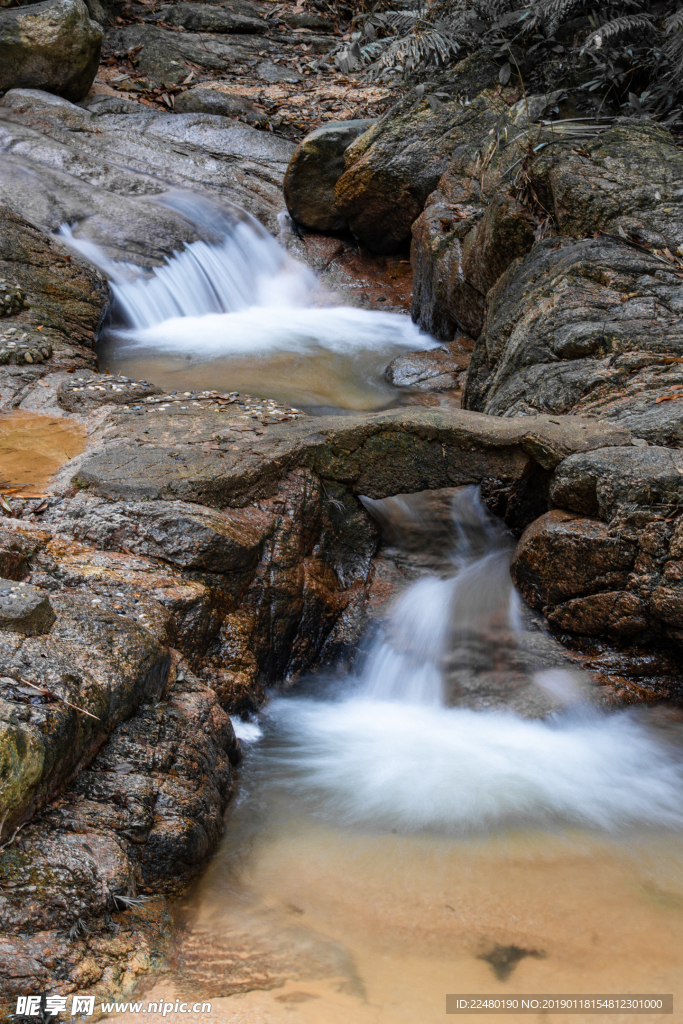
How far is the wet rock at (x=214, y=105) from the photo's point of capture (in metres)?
12.3

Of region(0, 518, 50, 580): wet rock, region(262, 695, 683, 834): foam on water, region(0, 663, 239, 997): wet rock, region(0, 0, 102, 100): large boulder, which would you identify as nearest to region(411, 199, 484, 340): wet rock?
region(262, 695, 683, 834): foam on water

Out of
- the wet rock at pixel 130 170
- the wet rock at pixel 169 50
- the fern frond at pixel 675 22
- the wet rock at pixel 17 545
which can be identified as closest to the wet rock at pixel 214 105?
the wet rock at pixel 130 170

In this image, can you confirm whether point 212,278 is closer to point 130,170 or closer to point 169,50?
point 130,170

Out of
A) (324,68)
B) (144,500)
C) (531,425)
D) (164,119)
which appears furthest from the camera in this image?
(324,68)

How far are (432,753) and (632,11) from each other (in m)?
7.05

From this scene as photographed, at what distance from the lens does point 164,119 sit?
1173 centimetres

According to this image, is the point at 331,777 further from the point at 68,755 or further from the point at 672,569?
the point at 672,569

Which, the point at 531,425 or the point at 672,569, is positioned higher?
the point at 531,425

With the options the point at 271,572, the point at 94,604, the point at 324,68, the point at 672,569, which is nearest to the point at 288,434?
the point at 271,572

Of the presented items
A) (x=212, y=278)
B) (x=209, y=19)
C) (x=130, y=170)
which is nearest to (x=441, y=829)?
(x=212, y=278)

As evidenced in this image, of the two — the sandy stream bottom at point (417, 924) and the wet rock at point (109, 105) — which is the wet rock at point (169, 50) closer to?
the wet rock at point (109, 105)

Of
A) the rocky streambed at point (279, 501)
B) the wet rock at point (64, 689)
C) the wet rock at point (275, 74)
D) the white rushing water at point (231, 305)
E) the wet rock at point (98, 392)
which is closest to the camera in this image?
the wet rock at point (64, 689)

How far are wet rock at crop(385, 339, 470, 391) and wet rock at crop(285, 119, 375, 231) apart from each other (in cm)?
337

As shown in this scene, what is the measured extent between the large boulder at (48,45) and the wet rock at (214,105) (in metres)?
1.52
